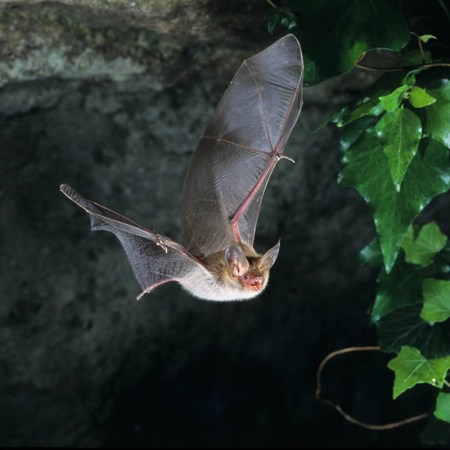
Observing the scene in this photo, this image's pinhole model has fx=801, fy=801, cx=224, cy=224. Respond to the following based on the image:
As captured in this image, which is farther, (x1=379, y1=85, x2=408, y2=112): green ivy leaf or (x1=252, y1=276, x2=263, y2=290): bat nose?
(x1=252, y1=276, x2=263, y2=290): bat nose

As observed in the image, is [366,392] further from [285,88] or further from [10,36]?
[10,36]

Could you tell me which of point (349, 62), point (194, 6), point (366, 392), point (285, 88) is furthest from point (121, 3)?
point (366, 392)

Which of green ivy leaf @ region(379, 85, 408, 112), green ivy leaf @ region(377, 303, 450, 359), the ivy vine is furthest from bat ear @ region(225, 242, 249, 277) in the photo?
green ivy leaf @ region(377, 303, 450, 359)

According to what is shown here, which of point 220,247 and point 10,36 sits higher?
point 10,36

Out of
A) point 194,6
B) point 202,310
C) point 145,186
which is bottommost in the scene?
point 202,310

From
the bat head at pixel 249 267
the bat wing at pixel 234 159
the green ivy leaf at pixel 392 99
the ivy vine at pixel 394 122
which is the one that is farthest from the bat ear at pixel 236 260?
the green ivy leaf at pixel 392 99

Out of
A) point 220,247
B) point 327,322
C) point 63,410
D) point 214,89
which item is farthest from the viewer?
point 327,322

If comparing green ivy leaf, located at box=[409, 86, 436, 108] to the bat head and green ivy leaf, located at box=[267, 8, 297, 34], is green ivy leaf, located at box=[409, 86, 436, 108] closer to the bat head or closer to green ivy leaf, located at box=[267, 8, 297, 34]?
green ivy leaf, located at box=[267, 8, 297, 34]

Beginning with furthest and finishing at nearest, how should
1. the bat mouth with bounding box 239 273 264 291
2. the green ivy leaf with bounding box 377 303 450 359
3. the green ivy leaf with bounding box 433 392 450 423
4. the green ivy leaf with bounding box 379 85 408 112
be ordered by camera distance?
1. the green ivy leaf with bounding box 377 303 450 359
2. the green ivy leaf with bounding box 433 392 450 423
3. the bat mouth with bounding box 239 273 264 291
4. the green ivy leaf with bounding box 379 85 408 112

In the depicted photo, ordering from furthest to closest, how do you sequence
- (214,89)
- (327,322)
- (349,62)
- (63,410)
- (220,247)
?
(327,322), (63,410), (214,89), (220,247), (349,62)
